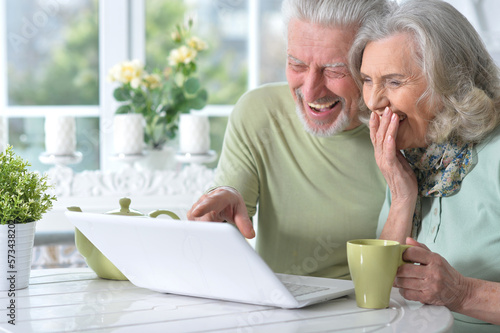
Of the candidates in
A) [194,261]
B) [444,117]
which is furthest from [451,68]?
[194,261]

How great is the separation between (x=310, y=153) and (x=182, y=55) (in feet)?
3.76

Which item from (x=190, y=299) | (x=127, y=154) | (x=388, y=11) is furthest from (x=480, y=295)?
(x=127, y=154)

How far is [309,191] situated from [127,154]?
1.13 m

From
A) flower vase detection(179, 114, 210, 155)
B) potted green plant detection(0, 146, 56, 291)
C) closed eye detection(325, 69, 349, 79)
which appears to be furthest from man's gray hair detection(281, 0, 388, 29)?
flower vase detection(179, 114, 210, 155)

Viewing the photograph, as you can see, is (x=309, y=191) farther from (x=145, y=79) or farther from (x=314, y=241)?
(x=145, y=79)

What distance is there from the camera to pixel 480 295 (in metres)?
1.22

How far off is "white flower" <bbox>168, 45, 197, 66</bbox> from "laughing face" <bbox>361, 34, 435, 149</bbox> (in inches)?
55.1

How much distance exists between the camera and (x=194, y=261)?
1.11 m

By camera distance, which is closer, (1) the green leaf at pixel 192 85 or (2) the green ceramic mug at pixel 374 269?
(2) the green ceramic mug at pixel 374 269

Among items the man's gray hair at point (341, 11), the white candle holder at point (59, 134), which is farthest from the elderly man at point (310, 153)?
the white candle holder at point (59, 134)

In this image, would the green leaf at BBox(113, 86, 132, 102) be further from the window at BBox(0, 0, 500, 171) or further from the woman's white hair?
the woman's white hair

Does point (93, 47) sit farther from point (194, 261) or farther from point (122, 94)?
point (194, 261)

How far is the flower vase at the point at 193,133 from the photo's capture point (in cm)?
266

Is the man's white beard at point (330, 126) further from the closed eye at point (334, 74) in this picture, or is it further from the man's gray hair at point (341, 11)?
the man's gray hair at point (341, 11)
